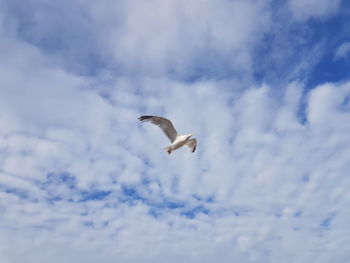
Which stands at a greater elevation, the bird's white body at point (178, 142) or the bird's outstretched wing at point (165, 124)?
the bird's outstretched wing at point (165, 124)

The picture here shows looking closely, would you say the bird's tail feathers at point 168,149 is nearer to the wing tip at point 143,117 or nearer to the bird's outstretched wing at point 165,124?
the bird's outstretched wing at point 165,124

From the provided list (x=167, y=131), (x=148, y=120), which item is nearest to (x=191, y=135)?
(x=167, y=131)

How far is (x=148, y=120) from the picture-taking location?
45.9 metres

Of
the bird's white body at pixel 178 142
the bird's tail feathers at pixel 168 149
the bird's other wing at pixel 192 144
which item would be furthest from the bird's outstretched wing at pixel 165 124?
the bird's other wing at pixel 192 144

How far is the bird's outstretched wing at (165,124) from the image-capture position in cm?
4584

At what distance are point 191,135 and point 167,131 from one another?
3115 mm

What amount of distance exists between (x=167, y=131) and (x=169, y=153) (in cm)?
268

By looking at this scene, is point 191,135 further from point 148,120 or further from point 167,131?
point 148,120

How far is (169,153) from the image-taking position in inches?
1860

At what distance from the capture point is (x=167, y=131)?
47.7 metres

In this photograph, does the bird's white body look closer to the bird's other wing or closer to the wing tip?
the bird's other wing

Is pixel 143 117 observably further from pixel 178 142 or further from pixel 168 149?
pixel 178 142

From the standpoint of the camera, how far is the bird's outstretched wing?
45.8 meters

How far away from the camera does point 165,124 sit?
47.1 m
